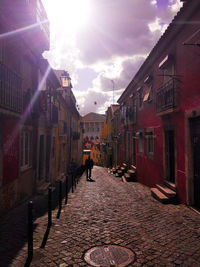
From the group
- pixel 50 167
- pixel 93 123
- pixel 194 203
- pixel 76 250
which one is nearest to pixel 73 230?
pixel 76 250

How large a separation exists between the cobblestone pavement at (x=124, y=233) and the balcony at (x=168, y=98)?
352cm

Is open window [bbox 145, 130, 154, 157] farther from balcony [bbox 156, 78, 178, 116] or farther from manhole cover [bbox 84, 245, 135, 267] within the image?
manhole cover [bbox 84, 245, 135, 267]

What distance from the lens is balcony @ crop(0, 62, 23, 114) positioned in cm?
609

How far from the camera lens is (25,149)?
30.3 feet

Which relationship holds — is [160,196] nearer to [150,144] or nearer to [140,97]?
[150,144]

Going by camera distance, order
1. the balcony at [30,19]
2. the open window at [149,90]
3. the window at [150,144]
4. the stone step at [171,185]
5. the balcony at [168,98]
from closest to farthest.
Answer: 1. the balcony at [30,19]
2. the balcony at [168,98]
3. the stone step at [171,185]
4. the open window at [149,90]
5. the window at [150,144]

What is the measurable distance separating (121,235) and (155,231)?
833 millimetres

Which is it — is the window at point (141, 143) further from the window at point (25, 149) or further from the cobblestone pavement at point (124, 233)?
the window at point (25, 149)

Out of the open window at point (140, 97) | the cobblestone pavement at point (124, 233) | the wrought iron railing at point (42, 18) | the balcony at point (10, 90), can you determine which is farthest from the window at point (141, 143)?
the balcony at point (10, 90)

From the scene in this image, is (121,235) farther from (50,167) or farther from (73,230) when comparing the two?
(50,167)

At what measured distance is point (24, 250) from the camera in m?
4.20

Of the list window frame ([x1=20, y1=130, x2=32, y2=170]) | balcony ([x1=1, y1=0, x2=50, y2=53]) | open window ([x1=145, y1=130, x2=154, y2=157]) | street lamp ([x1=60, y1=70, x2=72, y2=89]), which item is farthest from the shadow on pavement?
street lamp ([x1=60, y1=70, x2=72, y2=89])

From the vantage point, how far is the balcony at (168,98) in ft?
26.6

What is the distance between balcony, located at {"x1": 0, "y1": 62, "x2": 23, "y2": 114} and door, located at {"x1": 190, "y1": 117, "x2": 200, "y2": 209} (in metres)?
5.53
